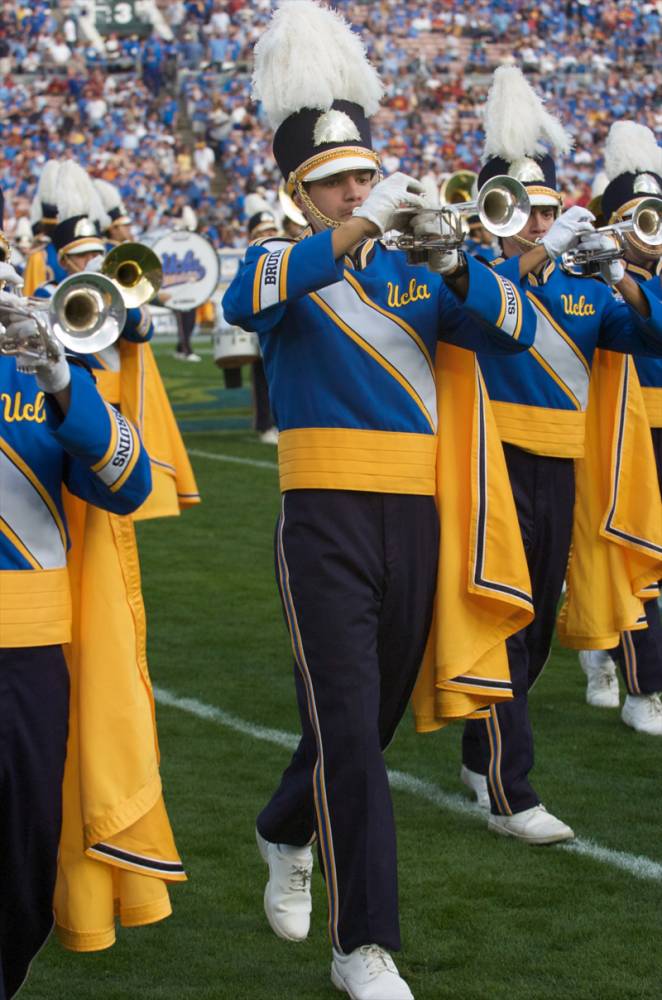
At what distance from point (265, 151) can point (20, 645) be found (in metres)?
27.6

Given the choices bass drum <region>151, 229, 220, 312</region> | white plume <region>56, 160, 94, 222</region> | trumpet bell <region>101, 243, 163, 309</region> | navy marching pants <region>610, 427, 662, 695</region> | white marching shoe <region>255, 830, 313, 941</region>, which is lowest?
bass drum <region>151, 229, 220, 312</region>

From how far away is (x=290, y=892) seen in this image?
417 cm

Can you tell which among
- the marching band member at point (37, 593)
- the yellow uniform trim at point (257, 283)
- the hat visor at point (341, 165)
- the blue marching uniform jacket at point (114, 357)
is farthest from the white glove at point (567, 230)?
the blue marching uniform jacket at point (114, 357)

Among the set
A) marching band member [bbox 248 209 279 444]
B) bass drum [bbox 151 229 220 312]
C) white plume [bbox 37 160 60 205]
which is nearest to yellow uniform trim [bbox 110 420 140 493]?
white plume [bbox 37 160 60 205]

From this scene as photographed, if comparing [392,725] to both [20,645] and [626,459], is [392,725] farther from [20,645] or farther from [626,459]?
[626,459]

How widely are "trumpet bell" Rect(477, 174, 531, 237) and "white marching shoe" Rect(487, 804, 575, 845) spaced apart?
1.61 m

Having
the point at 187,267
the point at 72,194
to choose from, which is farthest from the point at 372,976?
the point at 187,267

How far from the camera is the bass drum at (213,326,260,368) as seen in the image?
587 inches

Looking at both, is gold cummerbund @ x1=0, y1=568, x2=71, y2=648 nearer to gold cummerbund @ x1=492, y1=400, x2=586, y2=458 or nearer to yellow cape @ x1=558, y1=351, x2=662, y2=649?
gold cummerbund @ x1=492, y1=400, x2=586, y2=458

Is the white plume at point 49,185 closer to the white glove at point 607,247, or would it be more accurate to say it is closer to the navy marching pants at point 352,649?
the white glove at point 607,247

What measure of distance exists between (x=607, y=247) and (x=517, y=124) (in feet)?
2.79

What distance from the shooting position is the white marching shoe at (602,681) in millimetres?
6445

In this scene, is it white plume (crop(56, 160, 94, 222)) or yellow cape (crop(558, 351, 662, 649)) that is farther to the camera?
white plume (crop(56, 160, 94, 222))

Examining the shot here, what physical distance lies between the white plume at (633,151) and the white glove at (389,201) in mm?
A: 2869
